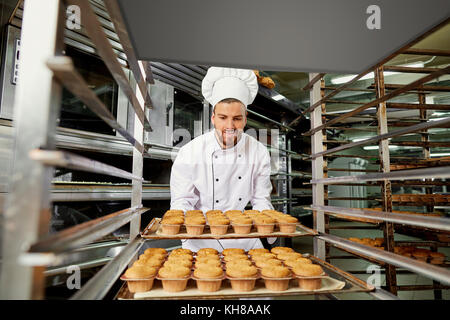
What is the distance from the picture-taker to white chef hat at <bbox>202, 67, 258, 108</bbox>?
2.19m

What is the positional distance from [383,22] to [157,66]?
85.0 inches

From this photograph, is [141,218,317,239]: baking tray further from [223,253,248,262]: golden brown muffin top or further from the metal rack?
the metal rack

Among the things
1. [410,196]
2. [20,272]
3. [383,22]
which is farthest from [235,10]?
[410,196]

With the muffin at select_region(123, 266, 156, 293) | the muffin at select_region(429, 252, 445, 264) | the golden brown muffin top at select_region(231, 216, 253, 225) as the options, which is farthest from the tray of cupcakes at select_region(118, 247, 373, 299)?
the muffin at select_region(429, 252, 445, 264)

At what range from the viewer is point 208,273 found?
3.50 ft

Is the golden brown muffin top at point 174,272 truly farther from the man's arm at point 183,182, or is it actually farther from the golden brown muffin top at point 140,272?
the man's arm at point 183,182

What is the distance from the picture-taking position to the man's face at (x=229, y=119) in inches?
84.2

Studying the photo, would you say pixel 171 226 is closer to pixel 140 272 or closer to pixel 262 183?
pixel 140 272

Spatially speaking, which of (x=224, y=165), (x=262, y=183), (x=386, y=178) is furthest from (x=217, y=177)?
(x=386, y=178)

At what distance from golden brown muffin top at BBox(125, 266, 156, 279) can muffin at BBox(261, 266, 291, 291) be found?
451mm

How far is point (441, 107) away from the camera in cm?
190

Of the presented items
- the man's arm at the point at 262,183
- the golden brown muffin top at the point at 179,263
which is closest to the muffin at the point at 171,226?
the golden brown muffin top at the point at 179,263

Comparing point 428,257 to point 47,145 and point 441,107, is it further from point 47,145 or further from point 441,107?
point 47,145

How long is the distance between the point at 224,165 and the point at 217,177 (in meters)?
0.12
